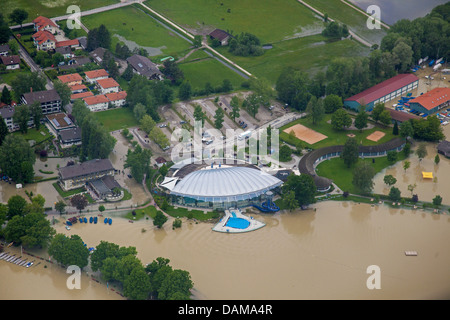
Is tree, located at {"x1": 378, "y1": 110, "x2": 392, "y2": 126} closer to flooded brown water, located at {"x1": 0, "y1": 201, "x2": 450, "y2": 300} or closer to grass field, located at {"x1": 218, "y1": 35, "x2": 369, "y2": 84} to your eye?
grass field, located at {"x1": 218, "y1": 35, "x2": 369, "y2": 84}

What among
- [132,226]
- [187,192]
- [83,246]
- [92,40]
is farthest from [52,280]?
[92,40]

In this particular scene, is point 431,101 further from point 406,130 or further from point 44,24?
point 44,24

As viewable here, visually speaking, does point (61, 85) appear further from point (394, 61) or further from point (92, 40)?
point (394, 61)

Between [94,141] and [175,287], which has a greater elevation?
[94,141]

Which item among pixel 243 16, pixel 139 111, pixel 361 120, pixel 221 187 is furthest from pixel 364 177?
pixel 243 16

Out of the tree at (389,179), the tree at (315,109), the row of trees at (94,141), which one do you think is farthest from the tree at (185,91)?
the tree at (389,179)

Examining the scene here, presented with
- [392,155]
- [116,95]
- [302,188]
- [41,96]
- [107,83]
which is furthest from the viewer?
[107,83]

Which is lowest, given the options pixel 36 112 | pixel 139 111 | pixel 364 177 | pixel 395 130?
pixel 395 130

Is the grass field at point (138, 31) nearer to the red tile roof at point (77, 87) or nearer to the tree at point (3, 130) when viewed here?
the red tile roof at point (77, 87)
